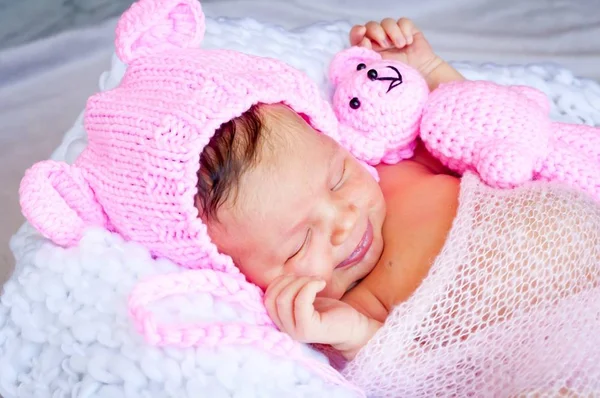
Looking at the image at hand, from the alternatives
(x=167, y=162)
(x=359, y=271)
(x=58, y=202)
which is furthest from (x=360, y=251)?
(x=58, y=202)

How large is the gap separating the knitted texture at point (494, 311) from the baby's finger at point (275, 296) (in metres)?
0.12

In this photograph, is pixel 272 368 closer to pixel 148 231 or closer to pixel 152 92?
pixel 148 231

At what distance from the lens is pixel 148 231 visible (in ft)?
3.26

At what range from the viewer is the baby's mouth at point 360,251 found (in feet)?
3.45

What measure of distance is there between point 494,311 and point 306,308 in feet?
0.84

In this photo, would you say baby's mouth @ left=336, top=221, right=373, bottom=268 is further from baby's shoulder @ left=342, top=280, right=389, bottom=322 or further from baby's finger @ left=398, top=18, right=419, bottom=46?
baby's finger @ left=398, top=18, right=419, bottom=46

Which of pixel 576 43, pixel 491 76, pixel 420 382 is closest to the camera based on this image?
pixel 420 382

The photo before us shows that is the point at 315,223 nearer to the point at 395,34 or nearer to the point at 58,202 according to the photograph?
the point at 58,202

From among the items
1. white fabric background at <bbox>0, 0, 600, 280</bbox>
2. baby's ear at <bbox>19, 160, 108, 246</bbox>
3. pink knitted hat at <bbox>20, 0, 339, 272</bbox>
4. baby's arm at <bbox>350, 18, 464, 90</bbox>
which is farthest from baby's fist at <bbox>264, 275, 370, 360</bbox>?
white fabric background at <bbox>0, 0, 600, 280</bbox>

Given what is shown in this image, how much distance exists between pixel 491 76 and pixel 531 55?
33cm

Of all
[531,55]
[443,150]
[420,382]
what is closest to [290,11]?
[531,55]

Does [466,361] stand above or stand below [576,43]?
below

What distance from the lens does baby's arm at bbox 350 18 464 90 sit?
4.34 feet

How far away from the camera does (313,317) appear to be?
2.95ft
